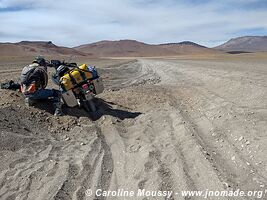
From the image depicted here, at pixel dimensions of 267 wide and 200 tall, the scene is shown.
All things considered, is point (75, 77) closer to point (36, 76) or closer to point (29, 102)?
point (36, 76)

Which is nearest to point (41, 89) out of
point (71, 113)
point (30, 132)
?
point (71, 113)

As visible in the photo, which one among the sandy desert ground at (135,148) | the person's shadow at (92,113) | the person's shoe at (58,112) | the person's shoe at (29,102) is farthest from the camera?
the person's shadow at (92,113)

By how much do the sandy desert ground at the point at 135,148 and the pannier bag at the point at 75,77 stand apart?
631mm

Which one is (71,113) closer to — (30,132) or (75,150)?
(30,132)

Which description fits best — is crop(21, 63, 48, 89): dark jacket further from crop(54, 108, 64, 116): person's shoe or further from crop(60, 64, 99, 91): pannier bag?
crop(54, 108, 64, 116): person's shoe

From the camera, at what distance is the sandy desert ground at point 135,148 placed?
5637 millimetres

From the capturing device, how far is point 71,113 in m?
9.99

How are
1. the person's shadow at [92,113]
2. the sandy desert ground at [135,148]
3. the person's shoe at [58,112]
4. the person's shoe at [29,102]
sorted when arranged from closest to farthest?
the sandy desert ground at [135,148] → the person's shoe at [58,112] → the person's shoe at [29,102] → the person's shadow at [92,113]

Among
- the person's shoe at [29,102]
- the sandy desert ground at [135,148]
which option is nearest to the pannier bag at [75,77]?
the sandy desert ground at [135,148]

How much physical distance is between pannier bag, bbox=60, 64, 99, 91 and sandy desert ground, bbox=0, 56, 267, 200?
2.07ft

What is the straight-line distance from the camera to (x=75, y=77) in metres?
10.1

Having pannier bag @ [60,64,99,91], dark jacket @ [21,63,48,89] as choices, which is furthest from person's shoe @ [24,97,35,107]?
pannier bag @ [60,64,99,91]

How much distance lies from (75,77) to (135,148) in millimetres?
3457

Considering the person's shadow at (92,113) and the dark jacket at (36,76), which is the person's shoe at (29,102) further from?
the dark jacket at (36,76)
